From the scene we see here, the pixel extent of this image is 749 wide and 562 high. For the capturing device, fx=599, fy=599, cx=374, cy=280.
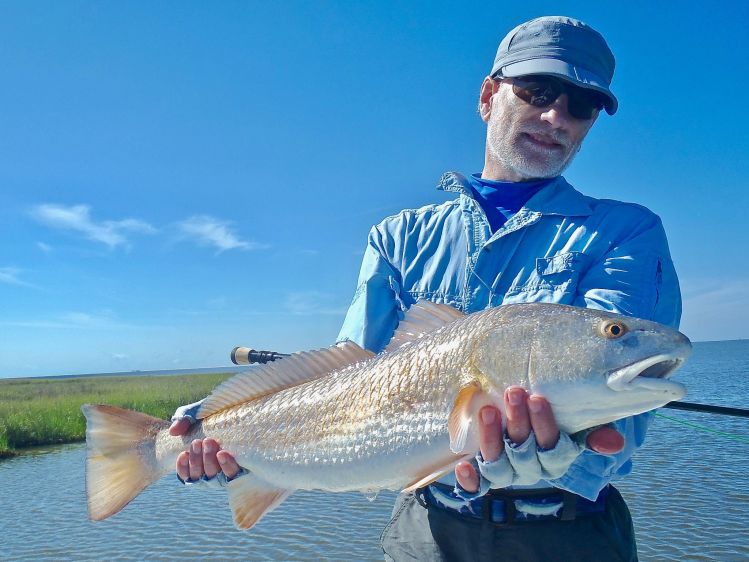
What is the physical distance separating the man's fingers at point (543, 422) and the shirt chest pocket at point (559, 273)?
0.90m

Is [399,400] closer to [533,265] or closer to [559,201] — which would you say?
[533,265]

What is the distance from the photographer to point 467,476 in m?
2.55

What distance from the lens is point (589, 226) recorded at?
10.4 ft

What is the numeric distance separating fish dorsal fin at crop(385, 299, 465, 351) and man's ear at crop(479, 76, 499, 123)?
5.45 feet

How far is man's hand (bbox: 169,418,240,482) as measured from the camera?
354 centimetres

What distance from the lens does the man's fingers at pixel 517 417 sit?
2.35 m

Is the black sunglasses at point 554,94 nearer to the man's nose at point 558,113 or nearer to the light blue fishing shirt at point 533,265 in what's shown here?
the man's nose at point 558,113

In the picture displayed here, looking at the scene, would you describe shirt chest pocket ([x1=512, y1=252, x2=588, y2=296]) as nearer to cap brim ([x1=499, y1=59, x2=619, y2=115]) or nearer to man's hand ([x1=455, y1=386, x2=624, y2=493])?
man's hand ([x1=455, y1=386, x2=624, y2=493])

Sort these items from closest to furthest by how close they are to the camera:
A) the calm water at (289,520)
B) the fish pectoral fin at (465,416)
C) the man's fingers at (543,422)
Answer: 1. the man's fingers at (543,422)
2. the fish pectoral fin at (465,416)
3. the calm water at (289,520)

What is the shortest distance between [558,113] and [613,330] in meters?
1.64

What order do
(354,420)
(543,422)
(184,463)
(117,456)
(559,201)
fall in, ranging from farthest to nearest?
(117,456) → (184,463) → (559,201) → (354,420) → (543,422)


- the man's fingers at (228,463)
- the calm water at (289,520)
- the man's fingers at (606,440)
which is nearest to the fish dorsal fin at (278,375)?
the man's fingers at (228,463)

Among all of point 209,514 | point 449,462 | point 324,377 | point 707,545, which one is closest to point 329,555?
point 209,514

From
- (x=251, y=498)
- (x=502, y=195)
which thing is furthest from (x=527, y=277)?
(x=251, y=498)
